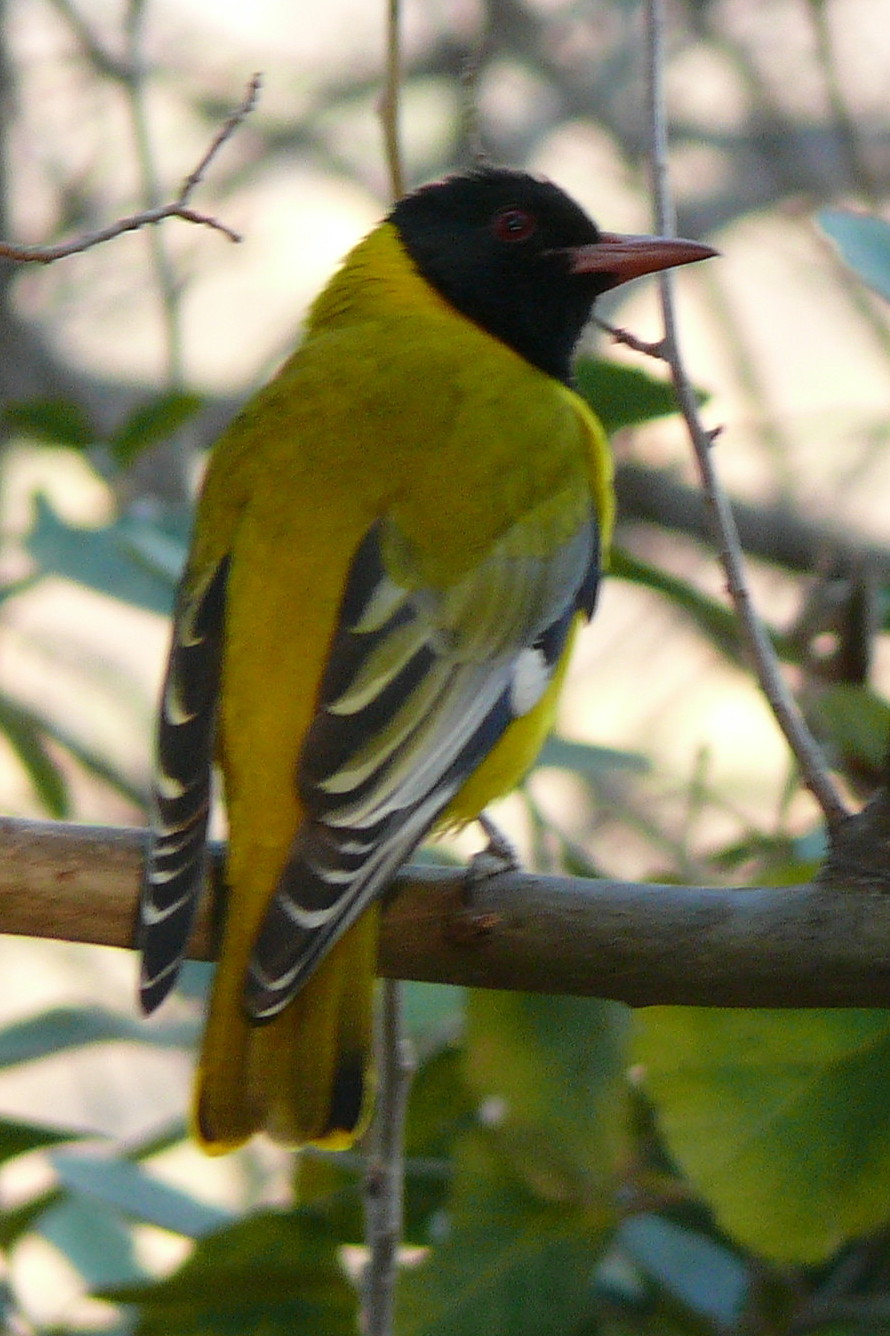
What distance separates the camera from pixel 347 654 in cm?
234

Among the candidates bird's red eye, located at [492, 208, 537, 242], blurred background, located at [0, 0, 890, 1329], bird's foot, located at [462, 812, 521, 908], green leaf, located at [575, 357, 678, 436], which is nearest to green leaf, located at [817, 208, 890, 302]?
green leaf, located at [575, 357, 678, 436]

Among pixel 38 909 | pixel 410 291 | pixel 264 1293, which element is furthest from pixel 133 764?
pixel 38 909

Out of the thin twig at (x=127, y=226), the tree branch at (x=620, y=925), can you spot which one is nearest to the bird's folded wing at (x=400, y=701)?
the tree branch at (x=620, y=925)

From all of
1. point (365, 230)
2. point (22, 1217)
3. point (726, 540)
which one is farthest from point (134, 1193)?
point (365, 230)

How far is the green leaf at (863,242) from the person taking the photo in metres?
2.28

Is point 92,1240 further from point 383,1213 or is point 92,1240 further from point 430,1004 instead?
point 383,1213

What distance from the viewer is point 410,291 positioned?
11.2ft

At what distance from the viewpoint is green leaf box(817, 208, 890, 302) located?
2.28 metres

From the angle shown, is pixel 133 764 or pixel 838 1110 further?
pixel 133 764

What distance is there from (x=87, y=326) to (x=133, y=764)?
1.53 metres

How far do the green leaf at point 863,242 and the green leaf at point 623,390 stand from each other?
0.33 meters

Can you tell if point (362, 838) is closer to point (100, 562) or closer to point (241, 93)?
point (100, 562)

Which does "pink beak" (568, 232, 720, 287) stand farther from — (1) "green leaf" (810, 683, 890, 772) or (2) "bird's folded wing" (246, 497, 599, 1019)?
(1) "green leaf" (810, 683, 890, 772)

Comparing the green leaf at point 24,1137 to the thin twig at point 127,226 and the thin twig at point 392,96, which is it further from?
the thin twig at point 392,96
